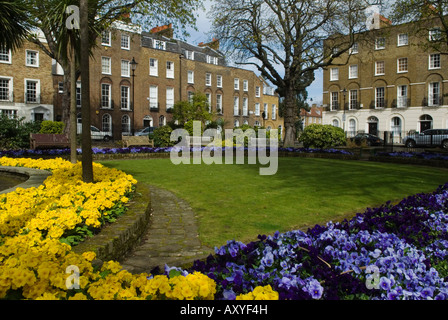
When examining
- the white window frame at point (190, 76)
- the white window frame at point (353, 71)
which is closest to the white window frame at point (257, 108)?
the white window frame at point (190, 76)

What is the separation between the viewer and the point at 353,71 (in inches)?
1753

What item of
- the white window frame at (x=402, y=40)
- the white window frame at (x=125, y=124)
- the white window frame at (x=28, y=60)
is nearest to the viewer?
the white window frame at (x=28, y=60)

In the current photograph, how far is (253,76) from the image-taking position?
5853 centimetres

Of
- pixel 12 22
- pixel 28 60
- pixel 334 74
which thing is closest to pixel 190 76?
pixel 334 74

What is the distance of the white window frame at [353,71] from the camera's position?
145 ft

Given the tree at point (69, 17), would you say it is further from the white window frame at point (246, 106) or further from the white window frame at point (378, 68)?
the white window frame at point (246, 106)

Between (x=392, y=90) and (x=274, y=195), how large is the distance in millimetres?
40971

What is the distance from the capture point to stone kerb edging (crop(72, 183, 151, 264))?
3127 millimetres

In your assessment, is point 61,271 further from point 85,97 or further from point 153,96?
point 153,96

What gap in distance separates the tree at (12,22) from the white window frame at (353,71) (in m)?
41.5

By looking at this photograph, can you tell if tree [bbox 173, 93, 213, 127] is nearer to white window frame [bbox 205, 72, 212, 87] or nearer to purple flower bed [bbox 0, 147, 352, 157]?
purple flower bed [bbox 0, 147, 352, 157]

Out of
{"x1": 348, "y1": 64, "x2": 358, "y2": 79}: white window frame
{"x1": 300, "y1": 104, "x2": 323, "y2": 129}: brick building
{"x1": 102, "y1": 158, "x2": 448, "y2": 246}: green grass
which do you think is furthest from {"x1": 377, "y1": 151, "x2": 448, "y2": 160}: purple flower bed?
{"x1": 300, "y1": 104, "x2": 323, "y2": 129}: brick building
